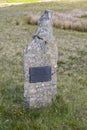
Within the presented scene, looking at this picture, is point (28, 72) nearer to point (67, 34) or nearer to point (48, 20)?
point (48, 20)

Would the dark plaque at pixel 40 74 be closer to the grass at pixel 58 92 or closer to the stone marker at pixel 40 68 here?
the stone marker at pixel 40 68

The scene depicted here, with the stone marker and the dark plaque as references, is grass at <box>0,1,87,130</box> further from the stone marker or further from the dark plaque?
the dark plaque

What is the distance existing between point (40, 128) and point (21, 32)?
11.1 m

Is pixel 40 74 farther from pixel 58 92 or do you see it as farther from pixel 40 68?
pixel 58 92

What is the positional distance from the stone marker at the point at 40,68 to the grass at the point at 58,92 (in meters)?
0.20

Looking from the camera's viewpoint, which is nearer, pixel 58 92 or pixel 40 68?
pixel 40 68

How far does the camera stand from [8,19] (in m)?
21.7

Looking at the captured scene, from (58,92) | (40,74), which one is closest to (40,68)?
(40,74)

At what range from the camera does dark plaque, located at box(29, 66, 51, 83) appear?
7.49 meters

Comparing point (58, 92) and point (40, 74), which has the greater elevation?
point (40, 74)

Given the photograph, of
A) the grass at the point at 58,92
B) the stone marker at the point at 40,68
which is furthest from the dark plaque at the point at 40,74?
the grass at the point at 58,92

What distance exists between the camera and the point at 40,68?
24.8 feet

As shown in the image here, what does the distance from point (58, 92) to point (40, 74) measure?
148 cm

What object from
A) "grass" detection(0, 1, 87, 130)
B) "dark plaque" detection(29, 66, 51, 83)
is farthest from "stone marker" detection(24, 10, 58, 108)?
"grass" detection(0, 1, 87, 130)
